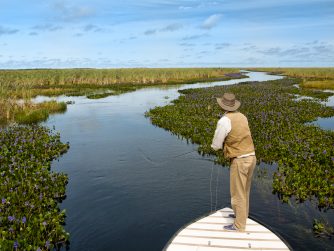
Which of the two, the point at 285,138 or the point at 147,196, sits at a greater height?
the point at 285,138

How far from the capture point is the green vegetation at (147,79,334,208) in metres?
11.6

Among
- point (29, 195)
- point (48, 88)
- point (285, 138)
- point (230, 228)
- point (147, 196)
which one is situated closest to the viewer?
point (230, 228)

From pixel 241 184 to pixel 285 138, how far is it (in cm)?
1099

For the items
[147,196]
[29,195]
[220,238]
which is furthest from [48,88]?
[220,238]

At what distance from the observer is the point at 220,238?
24.4ft

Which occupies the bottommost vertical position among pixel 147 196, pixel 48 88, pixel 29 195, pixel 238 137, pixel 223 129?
pixel 147 196

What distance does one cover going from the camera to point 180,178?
43.4 feet

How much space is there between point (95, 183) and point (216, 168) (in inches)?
186

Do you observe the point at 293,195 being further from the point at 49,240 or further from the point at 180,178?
the point at 49,240

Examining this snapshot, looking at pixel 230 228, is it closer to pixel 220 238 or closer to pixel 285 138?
pixel 220 238

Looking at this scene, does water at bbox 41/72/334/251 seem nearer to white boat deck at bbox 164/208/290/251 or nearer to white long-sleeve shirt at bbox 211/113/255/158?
white boat deck at bbox 164/208/290/251

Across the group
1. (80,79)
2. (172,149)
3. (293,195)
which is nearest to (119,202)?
(293,195)

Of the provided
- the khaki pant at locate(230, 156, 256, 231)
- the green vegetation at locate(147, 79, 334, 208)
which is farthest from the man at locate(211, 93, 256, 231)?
the green vegetation at locate(147, 79, 334, 208)

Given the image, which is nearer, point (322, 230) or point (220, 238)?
point (220, 238)
